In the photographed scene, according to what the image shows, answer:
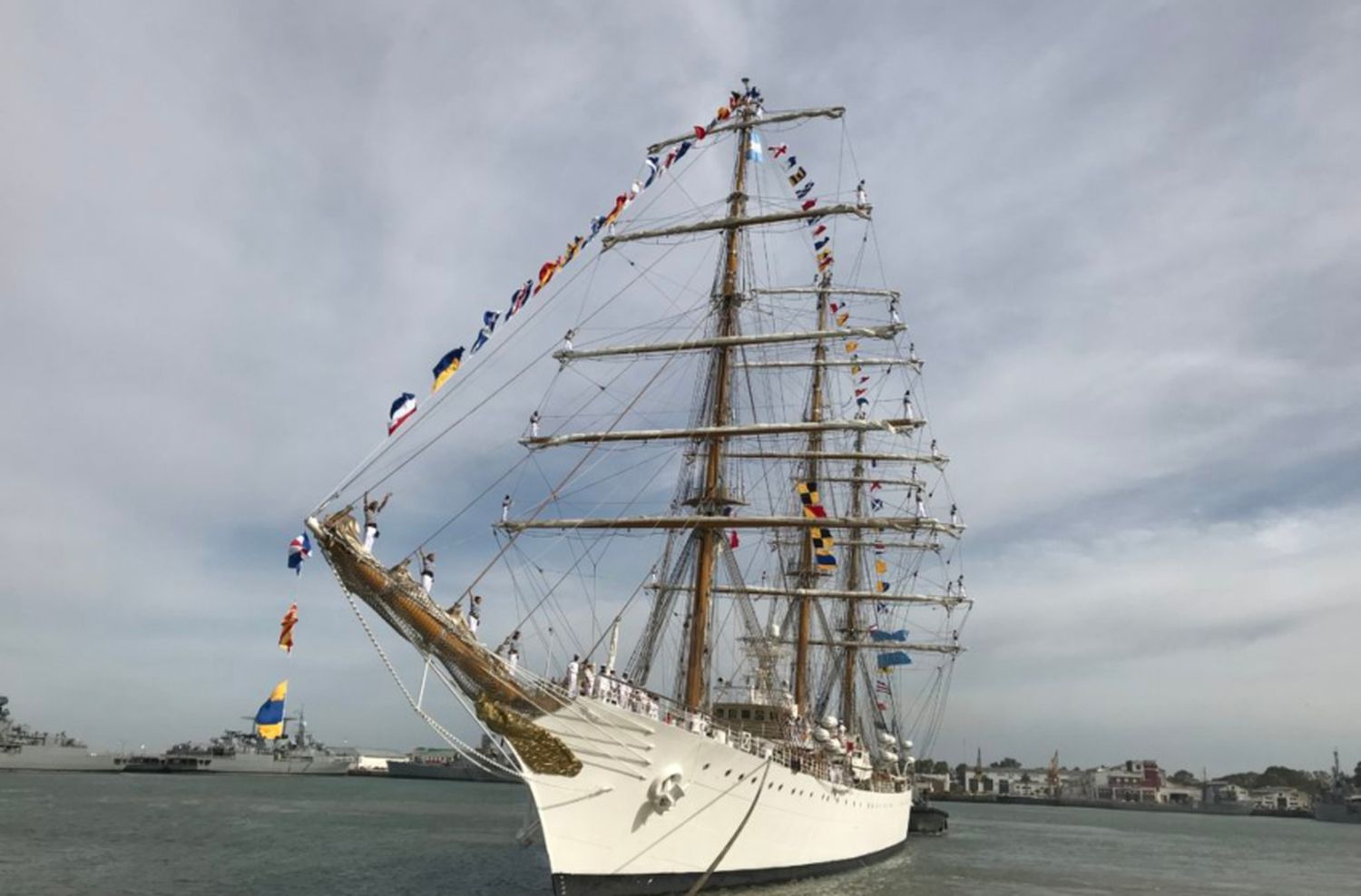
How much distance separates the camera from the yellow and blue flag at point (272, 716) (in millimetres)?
15336

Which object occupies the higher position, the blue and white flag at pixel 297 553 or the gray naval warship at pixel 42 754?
the blue and white flag at pixel 297 553

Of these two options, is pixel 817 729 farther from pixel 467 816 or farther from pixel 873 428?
pixel 467 816

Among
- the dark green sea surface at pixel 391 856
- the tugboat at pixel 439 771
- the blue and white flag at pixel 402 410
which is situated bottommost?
the tugboat at pixel 439 771

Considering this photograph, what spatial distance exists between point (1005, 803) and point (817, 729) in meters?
159

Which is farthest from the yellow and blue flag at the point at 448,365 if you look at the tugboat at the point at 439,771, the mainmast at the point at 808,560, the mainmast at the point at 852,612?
the tugboat at the point at 439,771

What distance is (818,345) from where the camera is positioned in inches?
1775

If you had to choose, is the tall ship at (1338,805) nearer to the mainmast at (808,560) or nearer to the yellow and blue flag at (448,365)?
the mainmast at (808,560)

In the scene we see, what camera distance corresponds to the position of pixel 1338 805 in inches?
4870

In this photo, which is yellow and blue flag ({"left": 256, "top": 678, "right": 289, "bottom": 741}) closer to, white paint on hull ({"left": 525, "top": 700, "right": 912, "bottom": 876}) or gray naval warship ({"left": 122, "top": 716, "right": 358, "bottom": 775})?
white paint on hull ({"left": 525, "top": 700, "right": 912, "bottom": 876})

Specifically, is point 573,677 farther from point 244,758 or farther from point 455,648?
point 244,758

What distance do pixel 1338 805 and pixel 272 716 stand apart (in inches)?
5840

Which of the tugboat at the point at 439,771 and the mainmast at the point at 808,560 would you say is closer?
the mainmast at the point at 808,560

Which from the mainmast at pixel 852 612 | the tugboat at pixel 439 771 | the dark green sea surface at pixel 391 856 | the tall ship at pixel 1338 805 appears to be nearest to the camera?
the dark green sea surface at pixel 391 856

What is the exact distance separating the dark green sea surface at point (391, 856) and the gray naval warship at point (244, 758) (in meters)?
38.0
